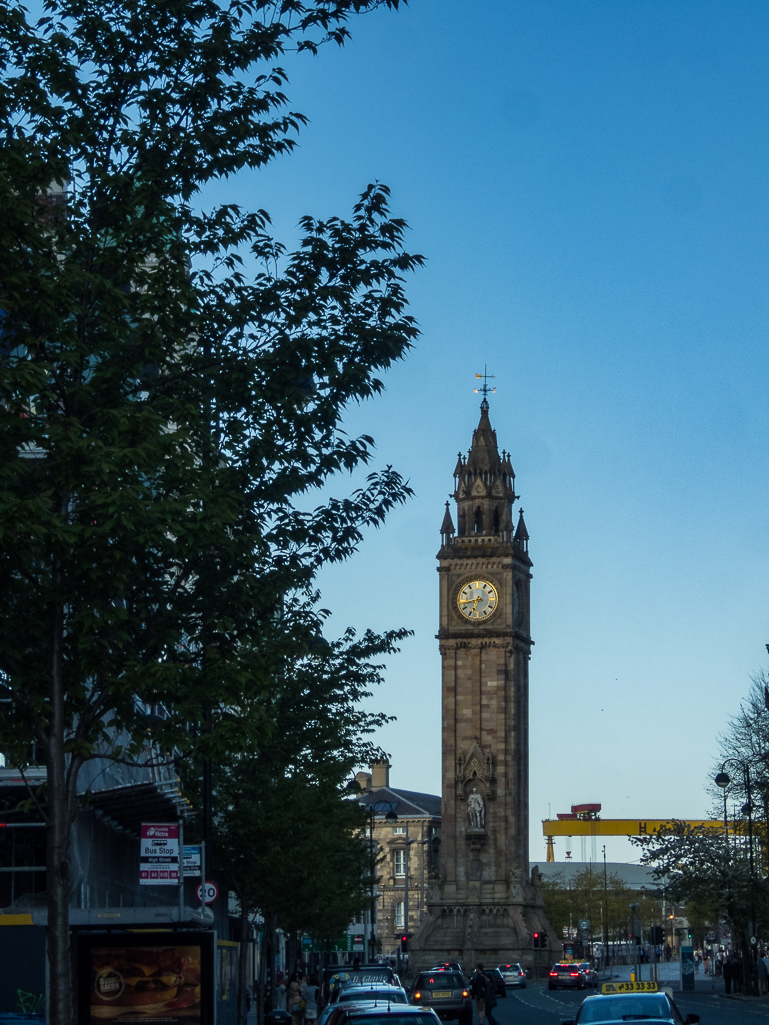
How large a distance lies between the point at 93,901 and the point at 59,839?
70.5 feet

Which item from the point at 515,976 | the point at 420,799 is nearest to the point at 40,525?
the point at 515,976

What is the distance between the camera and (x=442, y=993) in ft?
143

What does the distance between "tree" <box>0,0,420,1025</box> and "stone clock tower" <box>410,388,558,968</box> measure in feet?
290

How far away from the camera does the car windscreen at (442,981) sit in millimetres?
43844

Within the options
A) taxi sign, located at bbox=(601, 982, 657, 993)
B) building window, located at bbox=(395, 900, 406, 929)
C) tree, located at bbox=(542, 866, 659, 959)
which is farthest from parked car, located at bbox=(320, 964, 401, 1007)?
tree, located at bbox=(542, 866, 659, 959)

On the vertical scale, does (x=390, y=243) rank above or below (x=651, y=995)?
above

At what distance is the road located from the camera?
43.6m

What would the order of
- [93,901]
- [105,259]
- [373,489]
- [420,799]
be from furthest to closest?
1. [420,799]
2. [93,901]
3. [373,489]
4. [105,259]

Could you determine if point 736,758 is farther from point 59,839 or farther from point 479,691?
point 59,839

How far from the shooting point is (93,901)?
119 ft

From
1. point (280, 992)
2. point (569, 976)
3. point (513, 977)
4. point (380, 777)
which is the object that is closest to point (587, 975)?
point (569, 976)

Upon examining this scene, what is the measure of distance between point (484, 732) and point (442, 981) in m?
64.5

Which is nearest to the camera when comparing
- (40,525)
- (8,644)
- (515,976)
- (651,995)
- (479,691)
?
(40,525)

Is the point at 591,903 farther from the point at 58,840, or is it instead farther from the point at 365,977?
the point at 58,840
